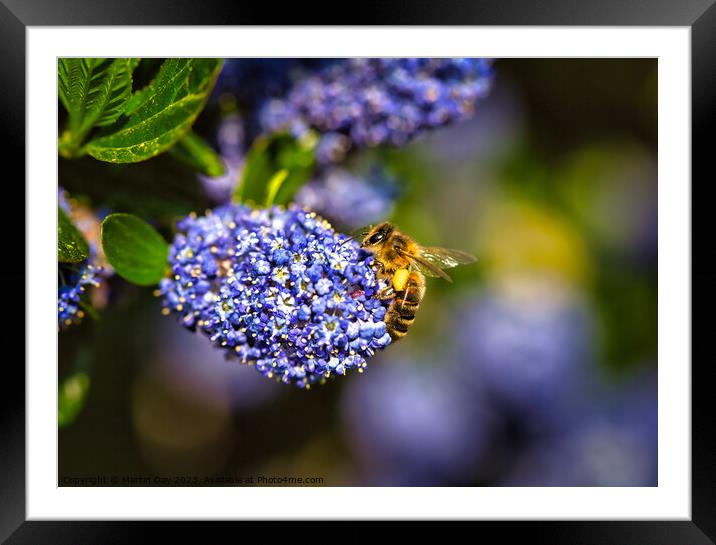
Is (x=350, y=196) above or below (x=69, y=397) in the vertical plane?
above

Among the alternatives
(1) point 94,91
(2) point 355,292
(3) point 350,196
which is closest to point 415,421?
(3) point 350,196

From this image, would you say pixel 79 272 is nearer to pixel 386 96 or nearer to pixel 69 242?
pixel 69 242

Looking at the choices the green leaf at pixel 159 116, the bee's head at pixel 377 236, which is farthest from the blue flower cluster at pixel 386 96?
the bee's head at pixel 377 236

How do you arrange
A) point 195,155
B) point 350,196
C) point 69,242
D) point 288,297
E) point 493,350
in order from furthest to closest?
point 493,350 < point 350,196 < point 195,155 < point 69,242 < point 288,297

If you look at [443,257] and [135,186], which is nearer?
[443,257]

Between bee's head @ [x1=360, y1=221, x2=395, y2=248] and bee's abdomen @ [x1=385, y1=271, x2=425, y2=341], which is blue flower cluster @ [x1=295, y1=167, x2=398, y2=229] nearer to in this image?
bee's head @ [x1=360, y1=221, x2=395, y2=248]
